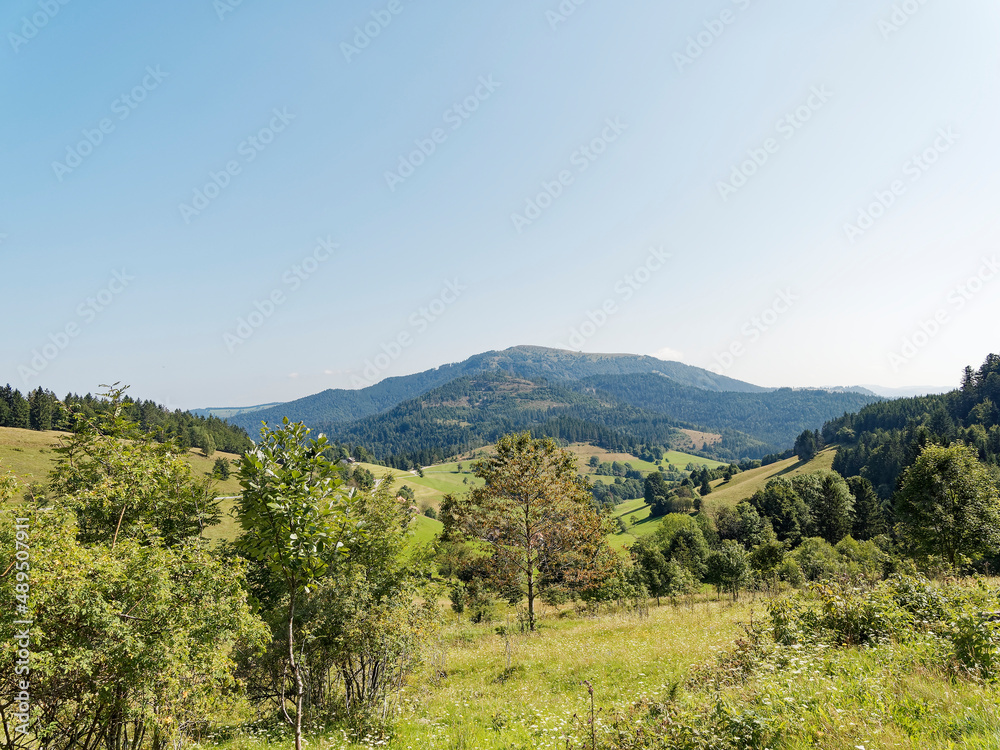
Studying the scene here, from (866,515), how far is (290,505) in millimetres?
100487

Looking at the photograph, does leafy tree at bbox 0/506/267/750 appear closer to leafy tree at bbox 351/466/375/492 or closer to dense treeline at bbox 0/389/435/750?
dense treeline at bbox 0/389/435/750

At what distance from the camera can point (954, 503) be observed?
2619 cm

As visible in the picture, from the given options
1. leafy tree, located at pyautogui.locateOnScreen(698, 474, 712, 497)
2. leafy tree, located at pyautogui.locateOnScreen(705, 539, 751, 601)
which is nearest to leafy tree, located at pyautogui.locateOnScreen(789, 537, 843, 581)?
leafy tree, located at pyautogui.locateOnScreen(705, 539, 751, 601)

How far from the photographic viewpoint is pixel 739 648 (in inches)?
464

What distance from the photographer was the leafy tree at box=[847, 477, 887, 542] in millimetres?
75500

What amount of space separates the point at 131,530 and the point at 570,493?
2240cm

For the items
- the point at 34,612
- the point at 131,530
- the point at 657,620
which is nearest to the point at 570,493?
the point at 657,620

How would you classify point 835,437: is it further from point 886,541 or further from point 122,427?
point 122,427

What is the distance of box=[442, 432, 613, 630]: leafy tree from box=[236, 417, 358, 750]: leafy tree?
2120 cm

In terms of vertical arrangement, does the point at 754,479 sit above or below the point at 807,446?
below

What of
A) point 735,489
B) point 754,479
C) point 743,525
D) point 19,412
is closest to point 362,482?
point 743,525

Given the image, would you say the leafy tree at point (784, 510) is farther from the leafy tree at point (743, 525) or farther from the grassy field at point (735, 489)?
the grassy field at point (735, 489)

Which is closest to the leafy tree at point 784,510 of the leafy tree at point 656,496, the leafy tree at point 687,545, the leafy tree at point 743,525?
the leafy tree at point 743,525

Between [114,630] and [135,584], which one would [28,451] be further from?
[114,630]
